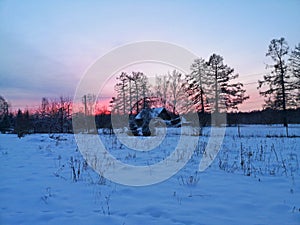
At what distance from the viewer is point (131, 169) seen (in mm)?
5637

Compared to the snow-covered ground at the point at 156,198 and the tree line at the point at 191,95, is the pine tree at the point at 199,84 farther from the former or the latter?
the snow-covered ground at the point at 156,198

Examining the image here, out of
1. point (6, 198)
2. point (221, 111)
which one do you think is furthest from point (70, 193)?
point (221, 111)

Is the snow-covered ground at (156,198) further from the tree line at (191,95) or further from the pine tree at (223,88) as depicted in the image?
the pine tree at (223,88)

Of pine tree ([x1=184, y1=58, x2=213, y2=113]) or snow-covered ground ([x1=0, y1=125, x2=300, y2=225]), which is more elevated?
pine tree ([x1=184, y1=58, x2=213, y2=113])

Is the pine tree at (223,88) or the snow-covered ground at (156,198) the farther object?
the pine tree at (223,88)

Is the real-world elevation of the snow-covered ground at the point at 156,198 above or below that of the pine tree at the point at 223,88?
below

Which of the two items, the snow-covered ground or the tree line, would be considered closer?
the snow-covered ground

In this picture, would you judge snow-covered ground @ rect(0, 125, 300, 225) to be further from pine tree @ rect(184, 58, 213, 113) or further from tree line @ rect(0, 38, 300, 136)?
pine tree @ rect(184, 58, 213, 113)

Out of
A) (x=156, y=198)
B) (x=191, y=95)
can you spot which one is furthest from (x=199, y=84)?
(x=156, y=198)

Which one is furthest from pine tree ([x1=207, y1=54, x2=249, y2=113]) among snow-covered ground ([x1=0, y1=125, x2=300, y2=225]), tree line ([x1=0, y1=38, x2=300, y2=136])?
snow-covered ground ([x1=0, y1=125, x2=300, y2=225])

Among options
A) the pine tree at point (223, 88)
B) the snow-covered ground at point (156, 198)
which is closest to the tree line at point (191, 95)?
the pine tree at point (223, 88)

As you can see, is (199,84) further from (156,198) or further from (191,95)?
(156,198)

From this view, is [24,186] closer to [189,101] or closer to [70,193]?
[70,193]

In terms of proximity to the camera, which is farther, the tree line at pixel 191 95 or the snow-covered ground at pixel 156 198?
the tree line at pixel 191 95
